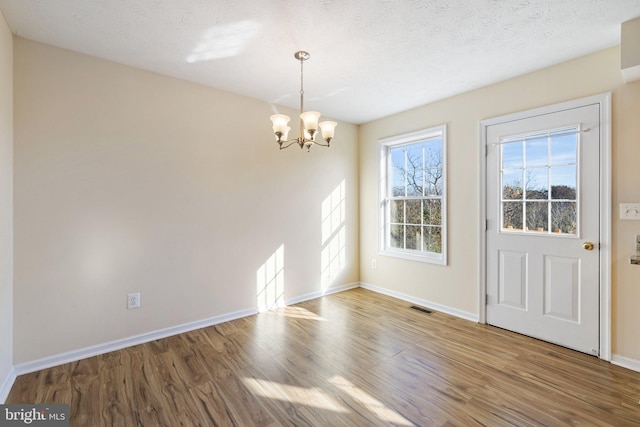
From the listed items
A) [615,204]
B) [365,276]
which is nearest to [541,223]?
[615,204]

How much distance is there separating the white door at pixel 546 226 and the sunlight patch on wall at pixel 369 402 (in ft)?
6.13

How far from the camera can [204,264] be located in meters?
3.12

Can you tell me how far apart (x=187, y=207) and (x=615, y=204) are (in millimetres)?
3771

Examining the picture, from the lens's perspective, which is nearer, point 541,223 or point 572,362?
point 572,362

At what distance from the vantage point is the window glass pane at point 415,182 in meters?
3.95

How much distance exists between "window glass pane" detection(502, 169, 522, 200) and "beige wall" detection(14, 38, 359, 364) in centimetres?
231

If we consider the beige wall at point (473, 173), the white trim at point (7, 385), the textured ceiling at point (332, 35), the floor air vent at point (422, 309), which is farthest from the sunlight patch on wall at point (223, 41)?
the floor air vent at point (422, 309)

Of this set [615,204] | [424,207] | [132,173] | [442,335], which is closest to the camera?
[615,204]

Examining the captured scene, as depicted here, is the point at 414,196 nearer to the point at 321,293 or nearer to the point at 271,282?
the point at 321,293

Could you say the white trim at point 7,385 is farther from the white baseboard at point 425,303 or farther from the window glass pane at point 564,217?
the window glass pane at point 564,217

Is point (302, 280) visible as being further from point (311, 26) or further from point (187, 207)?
point (311, 26)

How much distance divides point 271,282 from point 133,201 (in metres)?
1.75

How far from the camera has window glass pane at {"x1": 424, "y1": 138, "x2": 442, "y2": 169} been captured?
3.70 m

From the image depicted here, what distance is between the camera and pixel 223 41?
2305mm
